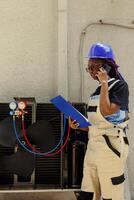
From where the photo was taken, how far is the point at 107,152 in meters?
2.64

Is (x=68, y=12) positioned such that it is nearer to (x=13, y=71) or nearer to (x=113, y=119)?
(x=13, y=71)

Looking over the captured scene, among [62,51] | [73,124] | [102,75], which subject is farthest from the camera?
[62,51]

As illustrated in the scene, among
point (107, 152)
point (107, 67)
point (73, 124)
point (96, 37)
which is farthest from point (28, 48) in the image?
point (107, 152)

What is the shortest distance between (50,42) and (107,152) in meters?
1.33

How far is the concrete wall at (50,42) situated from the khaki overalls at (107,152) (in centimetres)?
86

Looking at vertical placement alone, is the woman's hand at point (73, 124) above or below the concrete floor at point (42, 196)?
above

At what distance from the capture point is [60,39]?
3492 millimetres

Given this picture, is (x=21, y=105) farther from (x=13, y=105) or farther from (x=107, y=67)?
(x=107, y=67)

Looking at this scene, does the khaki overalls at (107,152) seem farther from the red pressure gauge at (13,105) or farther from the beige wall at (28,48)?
the beige wall at (28,48)

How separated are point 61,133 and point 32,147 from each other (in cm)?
26

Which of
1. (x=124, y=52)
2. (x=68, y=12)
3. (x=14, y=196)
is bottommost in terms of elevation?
(x=14, y=196)

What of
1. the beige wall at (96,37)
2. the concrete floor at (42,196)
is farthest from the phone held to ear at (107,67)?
the concrete floor at (42,196)

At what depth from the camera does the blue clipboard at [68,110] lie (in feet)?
9.20

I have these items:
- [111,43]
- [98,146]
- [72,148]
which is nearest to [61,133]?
[72,148]
